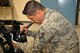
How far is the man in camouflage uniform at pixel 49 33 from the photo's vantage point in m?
1.53

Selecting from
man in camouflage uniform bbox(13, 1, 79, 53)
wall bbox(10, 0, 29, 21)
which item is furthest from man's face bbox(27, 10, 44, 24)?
wall bbox(10, 0, 29, 21)

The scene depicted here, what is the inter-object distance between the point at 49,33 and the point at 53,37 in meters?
0.07

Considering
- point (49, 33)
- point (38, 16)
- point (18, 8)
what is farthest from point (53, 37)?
point (18, 8)

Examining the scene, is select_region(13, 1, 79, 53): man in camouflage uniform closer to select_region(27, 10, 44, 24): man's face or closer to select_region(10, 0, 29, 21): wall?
select_region(27, 10, 44, 24): man's face

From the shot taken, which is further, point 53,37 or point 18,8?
point 18,8

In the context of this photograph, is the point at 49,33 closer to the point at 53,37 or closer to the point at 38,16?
the point at 53,37

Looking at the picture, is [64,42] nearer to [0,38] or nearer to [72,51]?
[72,51]

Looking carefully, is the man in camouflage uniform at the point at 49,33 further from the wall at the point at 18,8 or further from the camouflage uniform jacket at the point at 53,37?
the wall at the point at 18,8

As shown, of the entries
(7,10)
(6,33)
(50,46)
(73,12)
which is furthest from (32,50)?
(73,12)

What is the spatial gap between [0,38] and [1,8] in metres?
3.98

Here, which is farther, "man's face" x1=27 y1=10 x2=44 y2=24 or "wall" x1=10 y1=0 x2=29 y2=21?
"wall" x1=10 y1=0 x2=29 y2=21

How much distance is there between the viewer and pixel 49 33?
152 cm

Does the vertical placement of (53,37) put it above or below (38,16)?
below

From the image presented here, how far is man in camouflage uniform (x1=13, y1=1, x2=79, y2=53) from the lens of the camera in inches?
60.4
